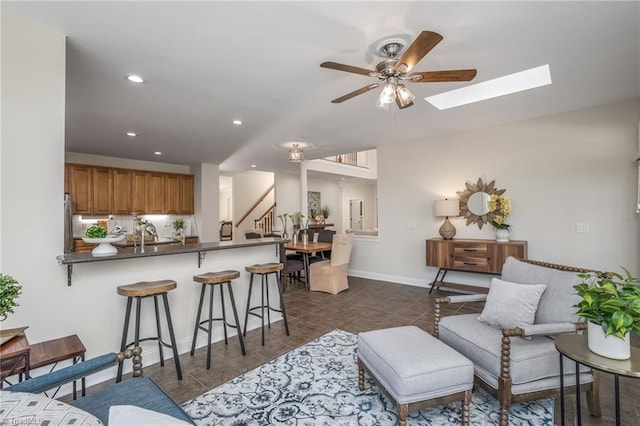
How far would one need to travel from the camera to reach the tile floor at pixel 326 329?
88.2 inches

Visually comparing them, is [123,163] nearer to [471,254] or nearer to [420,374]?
[471,254]

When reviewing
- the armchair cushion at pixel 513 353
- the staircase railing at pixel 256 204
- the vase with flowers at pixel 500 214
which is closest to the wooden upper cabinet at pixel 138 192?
the staircase railing at pixel 256 204

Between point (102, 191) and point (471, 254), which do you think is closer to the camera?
point (471, 254)

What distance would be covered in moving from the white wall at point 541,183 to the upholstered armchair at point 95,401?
4800mm

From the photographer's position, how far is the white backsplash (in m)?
6.07

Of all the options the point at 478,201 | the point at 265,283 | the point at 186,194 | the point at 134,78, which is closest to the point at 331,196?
the point at 186,194

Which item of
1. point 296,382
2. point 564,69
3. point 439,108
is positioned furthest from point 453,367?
point 439,108

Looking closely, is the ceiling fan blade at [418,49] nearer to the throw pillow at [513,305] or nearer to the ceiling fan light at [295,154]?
the throw pillow at [513,305]

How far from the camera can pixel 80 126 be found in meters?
4.34

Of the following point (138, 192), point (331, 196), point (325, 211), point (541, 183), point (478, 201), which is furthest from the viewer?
point (331, 196)

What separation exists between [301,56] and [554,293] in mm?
2604

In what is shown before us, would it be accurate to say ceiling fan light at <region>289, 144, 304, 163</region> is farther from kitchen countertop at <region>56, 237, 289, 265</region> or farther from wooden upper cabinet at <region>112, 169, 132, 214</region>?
wooden upper cabinet at <region>112, 169, 132, 214</region>

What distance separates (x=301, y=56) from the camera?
252cm

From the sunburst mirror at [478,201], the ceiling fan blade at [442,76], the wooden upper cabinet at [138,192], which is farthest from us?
the wooden upper cabinet at [138,192]
